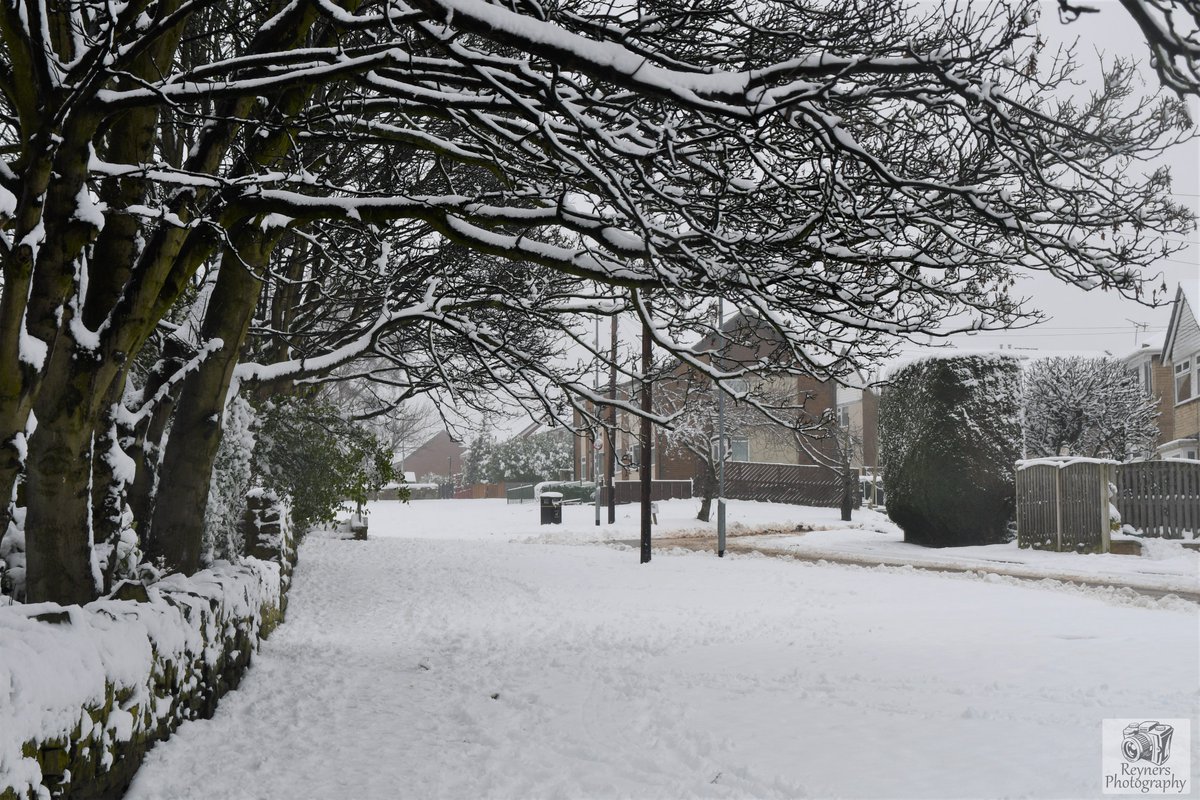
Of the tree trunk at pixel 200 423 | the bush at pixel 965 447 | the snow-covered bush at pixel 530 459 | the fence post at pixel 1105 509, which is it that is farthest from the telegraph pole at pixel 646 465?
the snow-covered bush at pixel 530 459

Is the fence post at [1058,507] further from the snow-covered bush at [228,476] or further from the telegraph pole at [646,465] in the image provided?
the snow-covered bush at [228,476]

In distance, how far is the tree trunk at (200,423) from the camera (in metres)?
7.89

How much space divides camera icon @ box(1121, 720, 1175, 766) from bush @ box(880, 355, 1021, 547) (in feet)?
47.3

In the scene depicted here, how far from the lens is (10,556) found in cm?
683

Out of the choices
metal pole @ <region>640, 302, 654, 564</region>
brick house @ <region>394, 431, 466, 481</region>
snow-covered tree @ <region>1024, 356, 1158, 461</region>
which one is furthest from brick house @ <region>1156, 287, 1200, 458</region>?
brick house @ <region>394, 431, 466, 481</region>

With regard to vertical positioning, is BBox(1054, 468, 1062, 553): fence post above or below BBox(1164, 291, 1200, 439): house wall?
below

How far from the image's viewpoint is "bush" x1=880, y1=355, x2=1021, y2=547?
64.0ft

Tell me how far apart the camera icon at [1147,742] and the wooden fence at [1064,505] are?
42.9 ft

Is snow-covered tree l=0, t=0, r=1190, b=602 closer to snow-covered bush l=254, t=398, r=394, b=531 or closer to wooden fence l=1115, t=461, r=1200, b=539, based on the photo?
snow-covered bush l=254, t=398, r=394, b=531

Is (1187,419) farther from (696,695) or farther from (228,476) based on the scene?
(228,476)

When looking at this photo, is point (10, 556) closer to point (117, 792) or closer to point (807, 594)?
point (117, 792)

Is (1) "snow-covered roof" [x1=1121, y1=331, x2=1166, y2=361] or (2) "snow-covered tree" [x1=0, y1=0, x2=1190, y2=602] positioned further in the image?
(1) "snow-covered roof" [x1=1121, y1=331, x2=1166, y2=361]

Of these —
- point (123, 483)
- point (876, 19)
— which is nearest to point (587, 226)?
point (876, 19)

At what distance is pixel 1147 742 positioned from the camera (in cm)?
501
